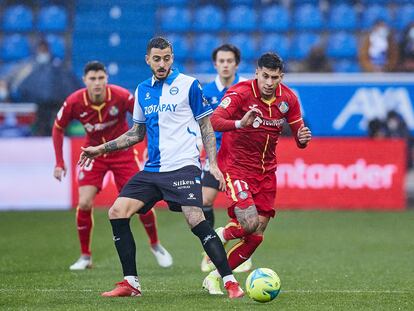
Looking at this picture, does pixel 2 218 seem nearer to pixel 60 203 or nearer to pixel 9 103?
pixel 60 203

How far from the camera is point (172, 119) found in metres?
8.93

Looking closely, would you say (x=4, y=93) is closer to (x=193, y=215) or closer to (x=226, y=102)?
(x=226, y=102)

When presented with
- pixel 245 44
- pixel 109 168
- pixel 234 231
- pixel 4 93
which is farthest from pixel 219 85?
pixel 245 44

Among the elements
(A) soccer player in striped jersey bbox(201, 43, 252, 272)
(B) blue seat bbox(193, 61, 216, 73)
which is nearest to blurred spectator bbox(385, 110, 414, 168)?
(B) blue seat bbox(193, 61, 216, 73)

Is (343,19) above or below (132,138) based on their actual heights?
below

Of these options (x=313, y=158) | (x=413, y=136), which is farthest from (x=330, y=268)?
(x=413, y=136)

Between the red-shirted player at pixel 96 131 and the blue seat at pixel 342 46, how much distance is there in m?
11.5

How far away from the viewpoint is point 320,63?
20.8 metres

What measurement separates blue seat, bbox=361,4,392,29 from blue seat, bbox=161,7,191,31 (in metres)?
3.97

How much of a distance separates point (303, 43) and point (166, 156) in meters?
14.2

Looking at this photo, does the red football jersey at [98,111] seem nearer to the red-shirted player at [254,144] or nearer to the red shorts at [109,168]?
the red shorts at [109,168]

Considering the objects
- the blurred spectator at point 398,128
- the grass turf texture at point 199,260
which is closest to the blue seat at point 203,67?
the blurred spectator at point 398,128

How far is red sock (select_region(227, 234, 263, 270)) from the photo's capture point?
30.5ft

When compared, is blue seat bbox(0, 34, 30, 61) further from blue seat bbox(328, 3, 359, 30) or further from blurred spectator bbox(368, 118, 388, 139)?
blurred spectator bbox(368, 118, 388, 139)
